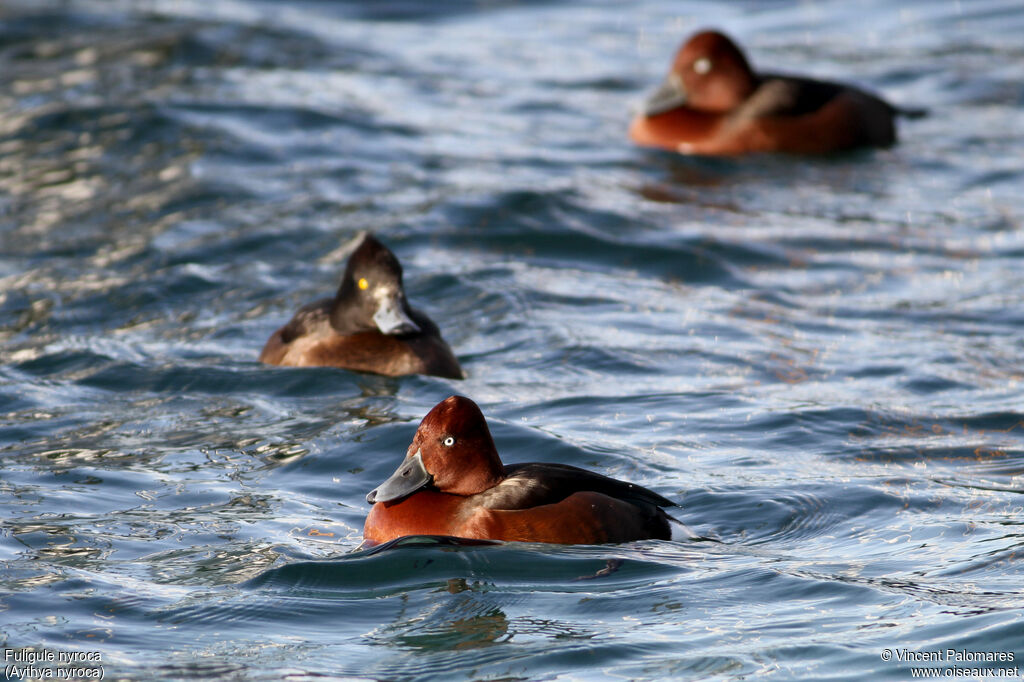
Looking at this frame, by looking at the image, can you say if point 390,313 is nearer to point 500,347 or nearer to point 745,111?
point 500,347

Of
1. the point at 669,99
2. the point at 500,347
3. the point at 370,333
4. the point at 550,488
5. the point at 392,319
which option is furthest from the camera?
the point at 669,99

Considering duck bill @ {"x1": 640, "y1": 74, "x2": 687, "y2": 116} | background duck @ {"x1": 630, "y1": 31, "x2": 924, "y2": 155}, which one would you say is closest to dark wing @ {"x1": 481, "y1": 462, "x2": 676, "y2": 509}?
background duck @ {"x1": 630, "y1": 31, "x2": 924, "y2": 155}

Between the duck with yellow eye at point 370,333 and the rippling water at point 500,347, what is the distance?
115mm

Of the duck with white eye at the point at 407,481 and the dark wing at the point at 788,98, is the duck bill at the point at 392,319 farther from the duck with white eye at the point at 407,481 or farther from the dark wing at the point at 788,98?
the dark wing at the point at 788,98

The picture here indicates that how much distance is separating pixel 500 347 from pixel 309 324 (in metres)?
1.38

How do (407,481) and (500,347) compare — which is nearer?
(407,481)

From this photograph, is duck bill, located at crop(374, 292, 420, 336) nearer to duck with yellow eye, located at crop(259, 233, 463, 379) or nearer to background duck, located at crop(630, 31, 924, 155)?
duck with yellow eye, located at crop(259, 233, 463, 379)

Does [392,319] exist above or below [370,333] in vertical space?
above

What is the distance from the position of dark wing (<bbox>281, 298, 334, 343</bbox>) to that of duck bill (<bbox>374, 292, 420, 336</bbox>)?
41cm

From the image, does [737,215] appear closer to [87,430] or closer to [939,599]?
[87,430]

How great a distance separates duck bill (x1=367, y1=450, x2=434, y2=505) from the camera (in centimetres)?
622

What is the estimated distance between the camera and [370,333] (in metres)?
9.00

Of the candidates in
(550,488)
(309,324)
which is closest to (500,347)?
(309,324)

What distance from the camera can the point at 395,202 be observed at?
12.9 metres
